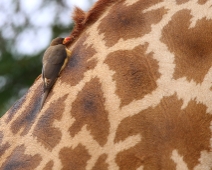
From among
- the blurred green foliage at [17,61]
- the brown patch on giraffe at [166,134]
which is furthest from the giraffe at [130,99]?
the blurred green foliage at [17,61]

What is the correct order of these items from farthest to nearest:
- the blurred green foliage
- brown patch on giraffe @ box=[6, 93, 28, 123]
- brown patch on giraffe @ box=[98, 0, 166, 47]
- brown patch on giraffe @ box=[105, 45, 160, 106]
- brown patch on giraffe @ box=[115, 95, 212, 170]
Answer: the blurred green foliage, brown patch on giraffe @ box=[6, 93, 28, 123], brown patch on giraffe @ box=[98, 0, 166, 47], brown patch on giraffe @ box=[105, 45, 160, 106], brown patch on giraffe @ box=[115, 95, 212, 170]

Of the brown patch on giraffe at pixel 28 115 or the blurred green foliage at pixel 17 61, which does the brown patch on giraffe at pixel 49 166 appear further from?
the blurred green foliage at pixel 17 61

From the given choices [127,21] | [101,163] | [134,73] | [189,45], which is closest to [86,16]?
[127,21]

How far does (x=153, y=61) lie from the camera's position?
7.16ft

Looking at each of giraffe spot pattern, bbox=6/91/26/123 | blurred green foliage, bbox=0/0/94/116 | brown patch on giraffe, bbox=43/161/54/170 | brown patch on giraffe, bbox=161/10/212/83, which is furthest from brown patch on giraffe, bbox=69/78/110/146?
blurred green foliage, bbox=0/0/94/116

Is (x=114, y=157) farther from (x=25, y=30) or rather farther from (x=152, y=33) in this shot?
(x=25, y=30)

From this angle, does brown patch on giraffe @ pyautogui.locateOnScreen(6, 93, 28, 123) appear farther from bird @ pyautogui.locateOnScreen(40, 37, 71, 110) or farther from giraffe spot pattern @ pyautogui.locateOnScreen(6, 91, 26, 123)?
bird @ pyautogui.locateOnScreen(40, 37, 71, 110)

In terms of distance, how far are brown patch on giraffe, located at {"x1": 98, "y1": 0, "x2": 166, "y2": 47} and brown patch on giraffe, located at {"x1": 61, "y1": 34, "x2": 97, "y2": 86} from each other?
0.26ft

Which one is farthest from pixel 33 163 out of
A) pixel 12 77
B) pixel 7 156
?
pixel 12 77

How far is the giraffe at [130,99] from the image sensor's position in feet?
6.80

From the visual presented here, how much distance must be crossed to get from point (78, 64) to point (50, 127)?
0.79 ft

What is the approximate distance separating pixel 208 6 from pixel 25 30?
5332 mm

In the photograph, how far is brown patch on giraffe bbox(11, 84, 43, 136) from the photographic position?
7.97ft

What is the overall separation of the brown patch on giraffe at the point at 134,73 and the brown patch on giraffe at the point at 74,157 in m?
0.20
